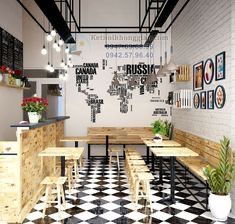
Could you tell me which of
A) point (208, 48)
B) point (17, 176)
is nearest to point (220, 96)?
point (208, 48)

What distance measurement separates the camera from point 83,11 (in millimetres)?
9844

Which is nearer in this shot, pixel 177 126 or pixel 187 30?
pixel 187 30

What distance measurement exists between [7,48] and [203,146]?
17.3 feet

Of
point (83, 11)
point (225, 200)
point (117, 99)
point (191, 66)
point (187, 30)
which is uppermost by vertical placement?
point (83, 11)

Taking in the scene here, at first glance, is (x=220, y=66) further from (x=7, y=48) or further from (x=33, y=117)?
(x=7, y=48)

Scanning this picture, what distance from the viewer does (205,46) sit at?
6.19 m

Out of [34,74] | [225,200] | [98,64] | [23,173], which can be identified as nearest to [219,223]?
[225,200]

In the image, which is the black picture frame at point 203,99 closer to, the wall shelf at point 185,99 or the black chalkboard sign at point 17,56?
the wall shelf at point 185,99

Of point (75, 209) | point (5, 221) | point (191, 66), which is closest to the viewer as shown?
point (5, 221)

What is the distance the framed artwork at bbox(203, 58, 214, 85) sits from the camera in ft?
19.1

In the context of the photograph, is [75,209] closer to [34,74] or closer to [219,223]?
[219,223]

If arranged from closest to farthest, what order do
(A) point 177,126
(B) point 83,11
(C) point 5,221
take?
(C) point 5,221 < (A) point 177,126 < (B) point 83,11

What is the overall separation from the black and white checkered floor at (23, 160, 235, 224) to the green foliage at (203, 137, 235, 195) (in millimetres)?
450

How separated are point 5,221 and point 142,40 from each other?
7161mm
